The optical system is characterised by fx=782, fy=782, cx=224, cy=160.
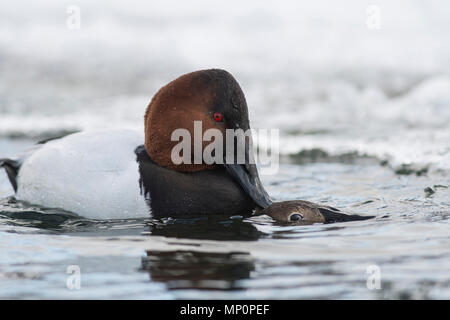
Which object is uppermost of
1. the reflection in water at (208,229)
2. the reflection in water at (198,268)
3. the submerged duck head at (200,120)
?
the submerged duck head at (200,120)

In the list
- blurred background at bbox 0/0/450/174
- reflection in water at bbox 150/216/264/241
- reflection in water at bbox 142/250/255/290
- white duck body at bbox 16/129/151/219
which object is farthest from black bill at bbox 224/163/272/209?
blurred background at bbox 0/0/450/174

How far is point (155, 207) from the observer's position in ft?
18.7

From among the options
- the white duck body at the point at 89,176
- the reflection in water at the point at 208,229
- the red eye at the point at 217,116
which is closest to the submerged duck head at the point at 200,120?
the red eye at the point at 217,116

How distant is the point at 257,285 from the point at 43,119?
287 inches

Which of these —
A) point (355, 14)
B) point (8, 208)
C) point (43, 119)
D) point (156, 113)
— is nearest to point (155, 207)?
point (156, 113)

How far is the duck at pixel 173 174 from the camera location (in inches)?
225

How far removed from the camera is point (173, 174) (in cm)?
584

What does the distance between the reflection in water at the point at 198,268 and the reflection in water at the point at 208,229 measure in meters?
0.44

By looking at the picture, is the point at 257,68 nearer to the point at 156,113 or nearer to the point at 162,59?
the point at 162,59

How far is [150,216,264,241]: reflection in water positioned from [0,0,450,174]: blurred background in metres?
3.14

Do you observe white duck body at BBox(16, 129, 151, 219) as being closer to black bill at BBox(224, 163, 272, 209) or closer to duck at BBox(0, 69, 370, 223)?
duck at BBox(0, 69, 370, 223)

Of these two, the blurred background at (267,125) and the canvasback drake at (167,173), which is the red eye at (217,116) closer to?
the canvasback drake at (167,173)

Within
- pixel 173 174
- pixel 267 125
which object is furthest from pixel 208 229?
pixel 267 125

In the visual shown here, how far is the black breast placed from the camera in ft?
18.8
